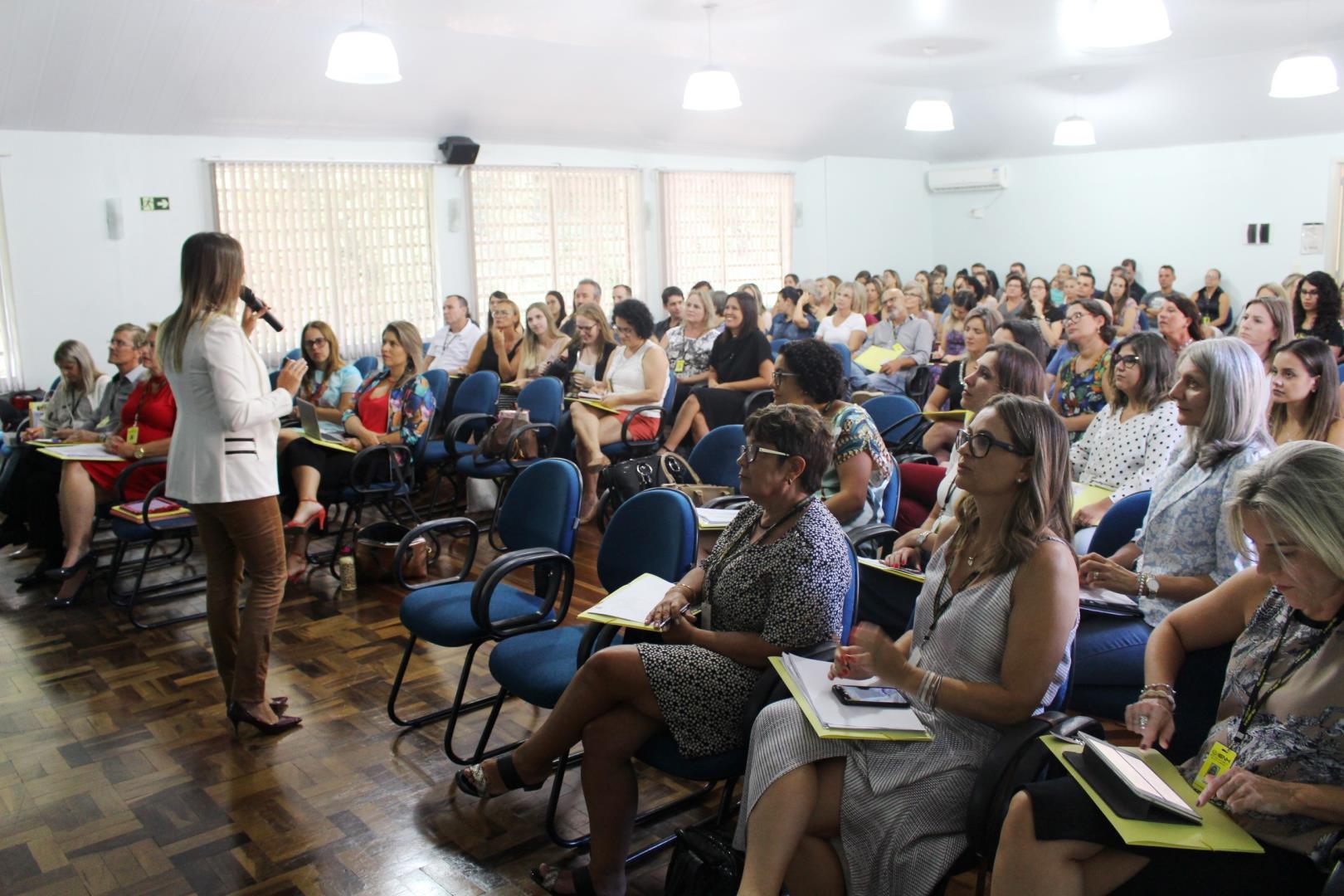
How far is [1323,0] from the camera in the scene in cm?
784

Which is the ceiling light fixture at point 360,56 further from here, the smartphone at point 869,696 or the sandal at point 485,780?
the smartphone at point 869,696

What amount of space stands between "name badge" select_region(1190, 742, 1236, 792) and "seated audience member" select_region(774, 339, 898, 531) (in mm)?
1555

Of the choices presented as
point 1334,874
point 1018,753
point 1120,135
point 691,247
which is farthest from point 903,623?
point 1120,135

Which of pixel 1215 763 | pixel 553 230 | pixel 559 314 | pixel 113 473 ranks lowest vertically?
pixel 1215 763

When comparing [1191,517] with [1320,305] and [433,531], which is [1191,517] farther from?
[1320,305]

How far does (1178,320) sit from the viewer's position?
17.3 ft

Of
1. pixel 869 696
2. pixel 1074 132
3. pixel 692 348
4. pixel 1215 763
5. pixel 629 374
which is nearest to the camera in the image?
pixel 1215 763

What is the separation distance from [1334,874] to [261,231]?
29.4 feet

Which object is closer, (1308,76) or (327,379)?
(327,379)

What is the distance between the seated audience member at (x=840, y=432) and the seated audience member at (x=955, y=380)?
0.89 metres

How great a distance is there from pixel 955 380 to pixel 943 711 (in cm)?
452

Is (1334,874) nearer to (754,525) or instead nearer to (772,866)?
(772,866)

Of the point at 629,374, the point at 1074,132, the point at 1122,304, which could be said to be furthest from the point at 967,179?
the point at 629,374

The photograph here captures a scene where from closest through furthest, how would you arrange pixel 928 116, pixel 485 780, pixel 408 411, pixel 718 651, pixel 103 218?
pixel 718 651 → pixel 485 780 → pixel 408 411 → pixel 103 218 → pixel 928 116
